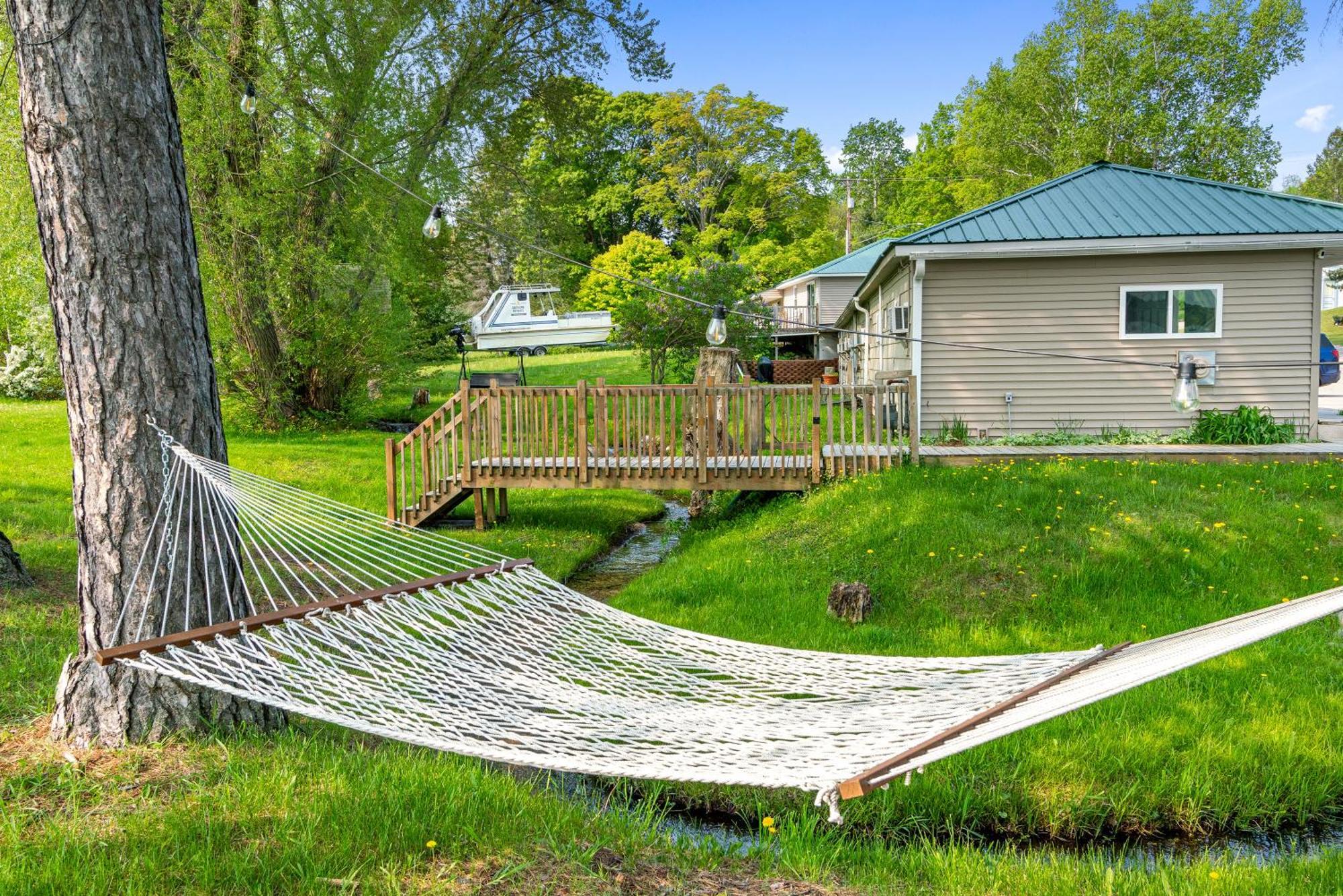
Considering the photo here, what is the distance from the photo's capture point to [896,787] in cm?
402

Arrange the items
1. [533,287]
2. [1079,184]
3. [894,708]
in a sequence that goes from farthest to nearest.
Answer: [533,287]
[1079,184]
[894,708]

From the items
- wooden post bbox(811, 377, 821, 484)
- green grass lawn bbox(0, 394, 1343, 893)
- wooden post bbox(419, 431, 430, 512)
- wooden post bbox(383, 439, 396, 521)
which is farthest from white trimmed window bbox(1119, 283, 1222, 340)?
wooden post bbox(383, 439, 396, 521)

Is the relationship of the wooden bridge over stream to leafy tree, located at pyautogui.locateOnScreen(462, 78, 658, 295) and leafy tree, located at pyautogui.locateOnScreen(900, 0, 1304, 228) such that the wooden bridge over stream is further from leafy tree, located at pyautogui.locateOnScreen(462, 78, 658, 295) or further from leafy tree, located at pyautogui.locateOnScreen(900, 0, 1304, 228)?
leafy tree, located at pyautogui.locateOnScreen(900, 0, 1304, 228)

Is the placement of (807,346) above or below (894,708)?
above

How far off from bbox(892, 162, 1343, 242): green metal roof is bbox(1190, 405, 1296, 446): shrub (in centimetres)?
222

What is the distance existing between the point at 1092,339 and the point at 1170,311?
1.00m

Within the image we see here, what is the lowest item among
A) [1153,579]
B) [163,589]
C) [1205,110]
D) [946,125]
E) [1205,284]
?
[1153,579]

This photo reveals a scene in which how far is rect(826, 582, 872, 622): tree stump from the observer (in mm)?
6230

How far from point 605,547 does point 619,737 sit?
6583mm

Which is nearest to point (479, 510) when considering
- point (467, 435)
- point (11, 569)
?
point (467, 435)

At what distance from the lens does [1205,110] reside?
26953 millimetres

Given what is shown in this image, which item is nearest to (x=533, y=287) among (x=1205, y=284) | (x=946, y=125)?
(x=1205, y=284)

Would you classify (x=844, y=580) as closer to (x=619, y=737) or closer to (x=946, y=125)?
(x=619, y=737)

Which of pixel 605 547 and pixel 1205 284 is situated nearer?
pixel 605 547
